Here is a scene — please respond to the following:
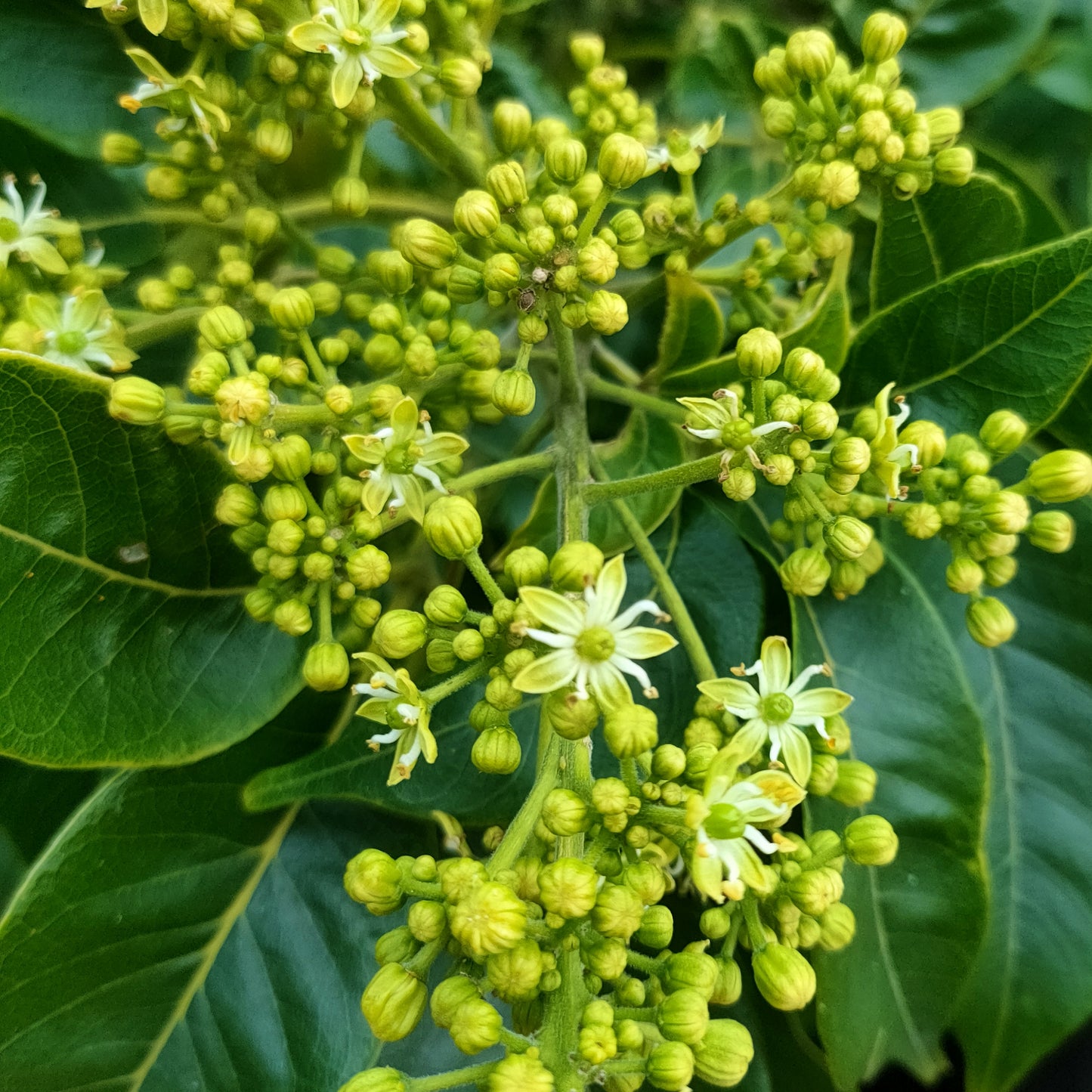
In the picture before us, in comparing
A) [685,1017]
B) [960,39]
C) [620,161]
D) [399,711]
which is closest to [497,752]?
[399,711]

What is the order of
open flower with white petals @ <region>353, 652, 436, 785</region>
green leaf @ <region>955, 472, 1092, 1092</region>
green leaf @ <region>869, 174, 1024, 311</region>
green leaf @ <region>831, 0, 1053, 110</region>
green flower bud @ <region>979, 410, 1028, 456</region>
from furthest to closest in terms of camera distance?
1. green leaf @ <region>831, 0, 1053, 110</region>
2. green leaf @ <region>955, 472, 1092, 1092</region>
3. green leaf @ <region>869, 174, 1024, 311</region>
4. green flower bud @ <region>979, 410, 1028, 456</region>
5. open flower with white petals @ <region>353, 652, 436, 785</region>

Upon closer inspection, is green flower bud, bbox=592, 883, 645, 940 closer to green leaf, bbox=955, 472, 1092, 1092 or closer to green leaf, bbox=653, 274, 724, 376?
green leaf, bbox=653, 274, 724, 376

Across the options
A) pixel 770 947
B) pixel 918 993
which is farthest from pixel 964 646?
pixel 770 947

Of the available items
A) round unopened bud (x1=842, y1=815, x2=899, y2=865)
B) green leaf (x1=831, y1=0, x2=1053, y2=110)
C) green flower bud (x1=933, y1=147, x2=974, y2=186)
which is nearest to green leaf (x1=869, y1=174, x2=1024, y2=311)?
green flower bud (x1=933, y1=147, x2=974, y2=186)

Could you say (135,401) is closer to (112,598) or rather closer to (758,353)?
(112,598)

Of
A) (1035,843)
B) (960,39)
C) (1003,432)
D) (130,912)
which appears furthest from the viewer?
(960,39)
